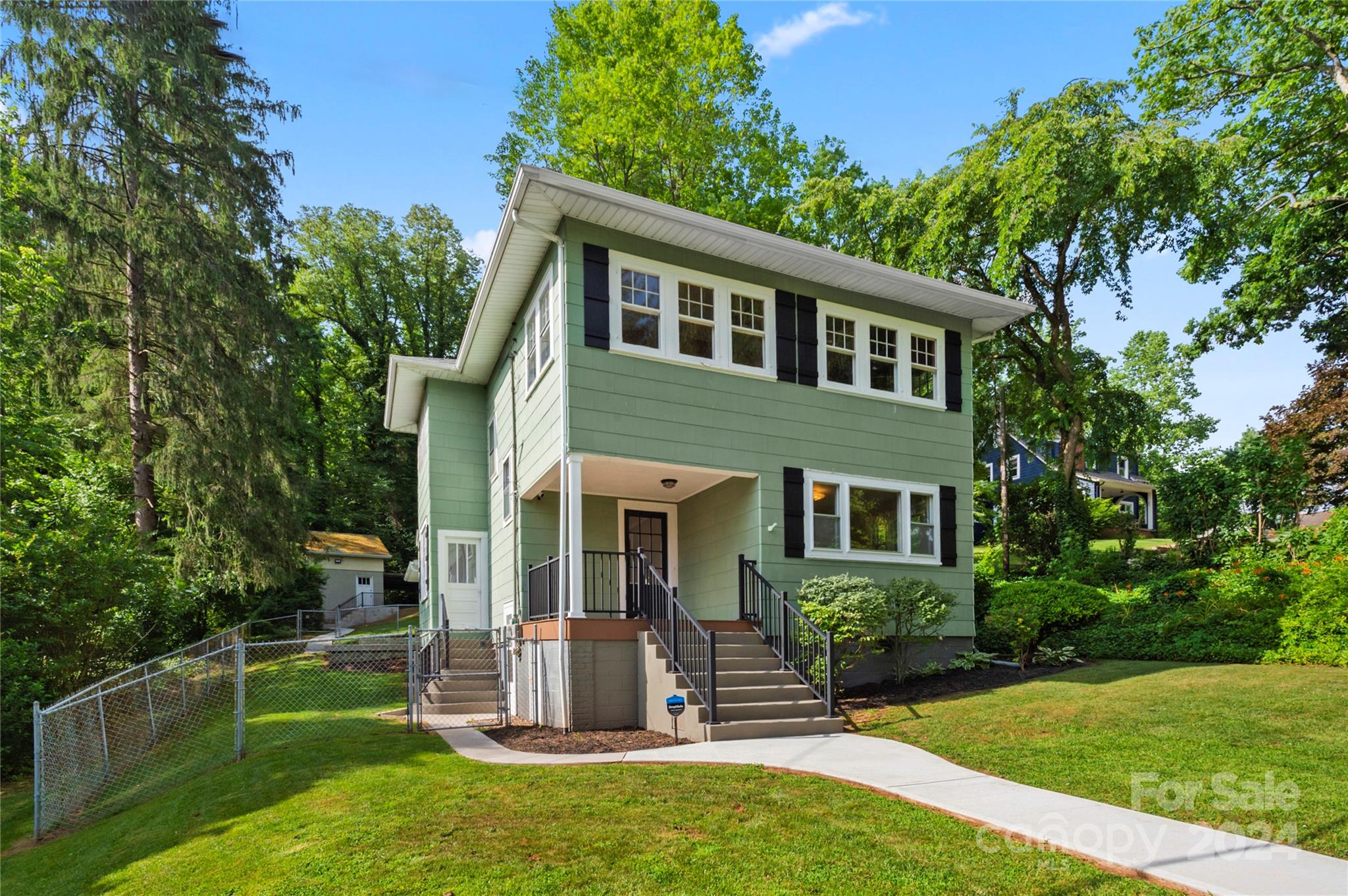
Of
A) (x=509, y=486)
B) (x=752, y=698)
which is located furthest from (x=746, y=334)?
(x=752, y=698)

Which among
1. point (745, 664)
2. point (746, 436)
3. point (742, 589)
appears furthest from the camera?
point (746, 436)

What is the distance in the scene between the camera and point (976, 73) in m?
14.0

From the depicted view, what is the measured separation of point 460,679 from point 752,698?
232 inches

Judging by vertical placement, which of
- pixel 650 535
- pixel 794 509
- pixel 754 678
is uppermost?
pixel 794 509

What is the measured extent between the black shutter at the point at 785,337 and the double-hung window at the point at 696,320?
1029 millimetres

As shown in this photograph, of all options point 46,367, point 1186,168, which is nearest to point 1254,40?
point 1186,168

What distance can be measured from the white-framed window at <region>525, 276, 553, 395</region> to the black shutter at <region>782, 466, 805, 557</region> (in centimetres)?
362

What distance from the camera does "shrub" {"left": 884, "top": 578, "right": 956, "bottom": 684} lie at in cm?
1073

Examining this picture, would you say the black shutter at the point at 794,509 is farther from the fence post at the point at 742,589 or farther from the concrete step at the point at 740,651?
the concrete step at the point at 740,651

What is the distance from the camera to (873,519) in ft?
39.7

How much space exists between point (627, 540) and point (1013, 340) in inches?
443

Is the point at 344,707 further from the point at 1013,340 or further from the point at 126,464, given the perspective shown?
the point at 1013,340

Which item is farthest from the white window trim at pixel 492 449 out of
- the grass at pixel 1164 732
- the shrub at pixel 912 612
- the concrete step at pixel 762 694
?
the grass at pixel 1164 732

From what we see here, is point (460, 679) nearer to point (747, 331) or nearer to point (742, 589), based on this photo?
point (742, 589)
